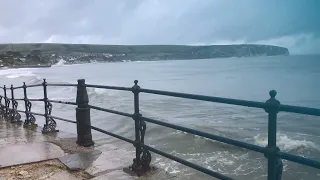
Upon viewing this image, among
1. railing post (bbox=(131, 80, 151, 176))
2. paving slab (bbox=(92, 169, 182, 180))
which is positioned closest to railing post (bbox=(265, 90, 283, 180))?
paving slab (bbox=(92, 169, 182, 180))

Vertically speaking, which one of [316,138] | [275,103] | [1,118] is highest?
[275,103]

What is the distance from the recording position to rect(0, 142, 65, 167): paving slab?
4.62 metres

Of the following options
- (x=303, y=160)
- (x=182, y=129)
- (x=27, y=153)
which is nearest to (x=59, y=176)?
(x=27, y=153)

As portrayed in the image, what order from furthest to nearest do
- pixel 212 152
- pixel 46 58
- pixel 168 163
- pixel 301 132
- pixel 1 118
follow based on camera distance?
pixel 46 58, pixel 301 132, pixel 212 152, pixel 1 118, pixel 168 163

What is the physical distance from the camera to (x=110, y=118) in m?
15.8

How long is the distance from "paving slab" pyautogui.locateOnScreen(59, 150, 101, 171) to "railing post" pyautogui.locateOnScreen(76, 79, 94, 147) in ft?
1.42

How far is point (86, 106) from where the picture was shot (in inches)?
202

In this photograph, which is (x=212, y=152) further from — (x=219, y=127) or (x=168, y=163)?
(x=219, y=127)

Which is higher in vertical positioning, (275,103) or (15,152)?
(275,103)

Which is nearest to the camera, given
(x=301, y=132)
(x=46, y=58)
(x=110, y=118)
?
(x=301, y=132)

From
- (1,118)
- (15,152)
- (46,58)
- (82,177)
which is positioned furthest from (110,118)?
(46,58)

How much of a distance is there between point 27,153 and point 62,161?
91 centimetres

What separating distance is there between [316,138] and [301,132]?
3.95 ft

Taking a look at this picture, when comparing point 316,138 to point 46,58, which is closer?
point 316,138
